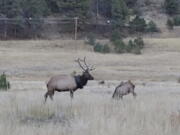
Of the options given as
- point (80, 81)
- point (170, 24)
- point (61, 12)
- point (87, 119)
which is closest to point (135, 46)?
point (170, 24)

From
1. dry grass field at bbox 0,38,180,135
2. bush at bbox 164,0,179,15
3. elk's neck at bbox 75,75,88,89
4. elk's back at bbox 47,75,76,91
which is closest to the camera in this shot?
dry grass field at bbox 0,38,180,135

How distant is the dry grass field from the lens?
9.10 meters

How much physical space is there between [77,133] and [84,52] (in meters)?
56.1

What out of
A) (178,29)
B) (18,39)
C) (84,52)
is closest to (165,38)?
(178,29)

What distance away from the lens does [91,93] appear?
2330cm

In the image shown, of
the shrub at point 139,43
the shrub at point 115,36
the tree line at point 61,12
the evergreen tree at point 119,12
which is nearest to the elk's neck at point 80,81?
the shrub at point 139,43

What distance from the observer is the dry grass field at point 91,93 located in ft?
29.9

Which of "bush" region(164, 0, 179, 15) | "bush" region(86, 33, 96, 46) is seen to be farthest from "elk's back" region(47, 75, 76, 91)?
"bush" region(164, 0, 179, 15)

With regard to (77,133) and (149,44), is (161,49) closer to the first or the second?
(149,44)

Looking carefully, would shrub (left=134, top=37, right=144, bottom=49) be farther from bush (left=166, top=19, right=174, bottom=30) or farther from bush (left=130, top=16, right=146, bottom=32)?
bush (left=166, top=19, right=174, bottom=30)

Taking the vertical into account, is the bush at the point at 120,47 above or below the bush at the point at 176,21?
below

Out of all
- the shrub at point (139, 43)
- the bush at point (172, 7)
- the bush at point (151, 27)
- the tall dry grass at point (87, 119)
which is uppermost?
the bush at point (172, 7)

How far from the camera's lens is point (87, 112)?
11.0 metres

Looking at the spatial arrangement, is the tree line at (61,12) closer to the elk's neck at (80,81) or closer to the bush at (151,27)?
the bush at (151,27)
